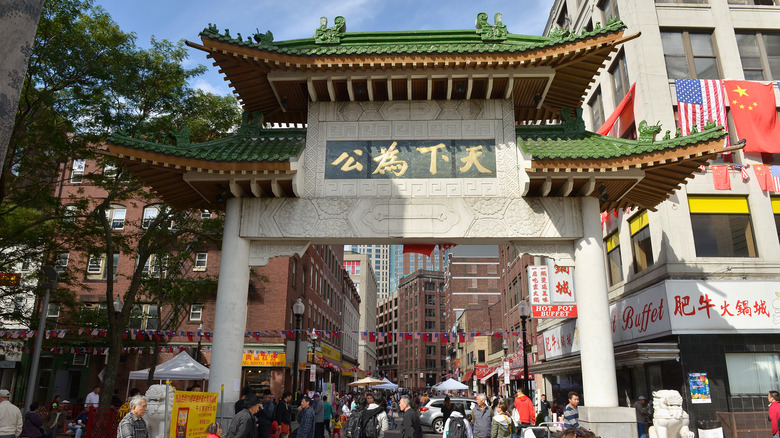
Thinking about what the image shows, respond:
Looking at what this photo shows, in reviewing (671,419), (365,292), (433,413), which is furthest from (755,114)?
(365,292)

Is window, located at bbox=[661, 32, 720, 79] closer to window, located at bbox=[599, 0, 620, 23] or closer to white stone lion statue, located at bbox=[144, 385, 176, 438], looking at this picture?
window, located at bbox=[599, 0, 620, 23]

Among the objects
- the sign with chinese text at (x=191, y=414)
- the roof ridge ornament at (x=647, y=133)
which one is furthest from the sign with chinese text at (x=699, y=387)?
the sign with chinese text at (x=191, y=414)

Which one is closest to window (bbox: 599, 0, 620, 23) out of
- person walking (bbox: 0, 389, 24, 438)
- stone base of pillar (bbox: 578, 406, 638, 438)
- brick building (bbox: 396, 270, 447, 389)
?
stone base of pillar (bbox: 578, 406, 638, 438)

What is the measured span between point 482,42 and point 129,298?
16.1m

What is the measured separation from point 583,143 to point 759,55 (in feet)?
43.5

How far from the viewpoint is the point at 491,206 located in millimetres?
12445

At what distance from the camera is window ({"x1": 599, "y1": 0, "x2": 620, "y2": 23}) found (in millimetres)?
22536

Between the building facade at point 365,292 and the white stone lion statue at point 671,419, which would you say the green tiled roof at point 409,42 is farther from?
the building facade at point 365,292

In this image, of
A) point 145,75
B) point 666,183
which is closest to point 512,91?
point 666,183

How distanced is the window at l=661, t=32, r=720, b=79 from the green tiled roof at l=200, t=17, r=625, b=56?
29.3 ft

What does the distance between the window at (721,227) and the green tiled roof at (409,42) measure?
8929 mm

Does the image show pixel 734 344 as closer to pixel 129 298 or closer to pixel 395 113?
pixel 395 113

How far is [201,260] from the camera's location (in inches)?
1474

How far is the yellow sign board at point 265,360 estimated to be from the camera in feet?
110
